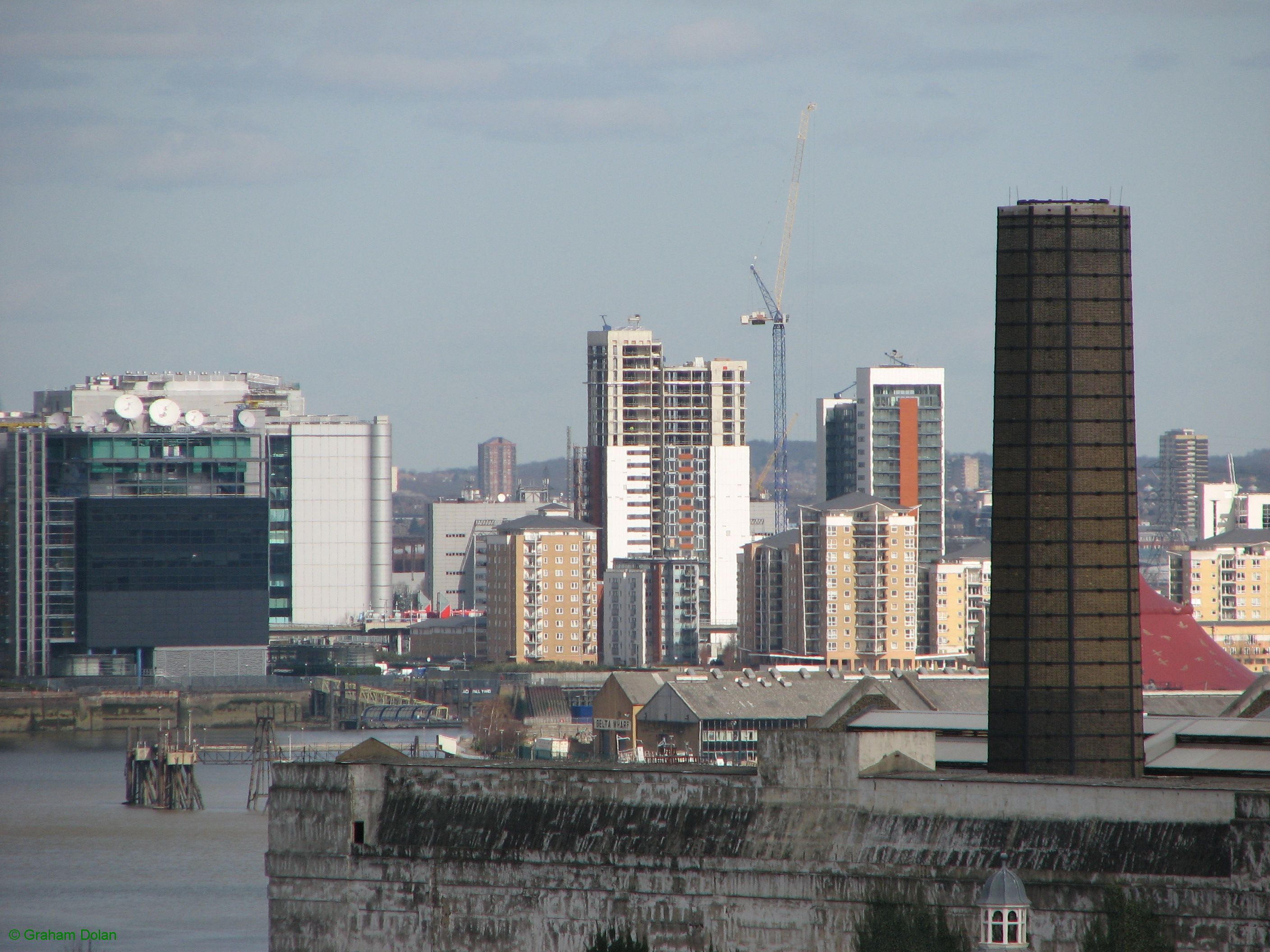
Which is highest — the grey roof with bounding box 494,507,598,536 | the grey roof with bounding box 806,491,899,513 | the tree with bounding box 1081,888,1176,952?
the grey roof with bounding box 806,491,899,513

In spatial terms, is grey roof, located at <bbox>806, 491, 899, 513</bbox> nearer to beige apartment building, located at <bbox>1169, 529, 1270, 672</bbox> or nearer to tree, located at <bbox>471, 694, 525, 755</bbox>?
tree, located at <bbox>471, 694, 525, 755</bbox>

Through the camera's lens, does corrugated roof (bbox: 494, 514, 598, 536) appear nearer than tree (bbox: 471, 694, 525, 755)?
No

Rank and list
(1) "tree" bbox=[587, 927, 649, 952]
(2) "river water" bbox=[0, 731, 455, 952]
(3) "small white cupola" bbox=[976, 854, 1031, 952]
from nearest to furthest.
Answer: (3) "small white cupola" bbox=[976, 854, 1031, 952] < (1) "tree" bbox=[587, 927, 649, 952] < (2) "river water" bbox=[0, 731, 455, 952]

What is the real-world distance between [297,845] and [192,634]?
384 feet

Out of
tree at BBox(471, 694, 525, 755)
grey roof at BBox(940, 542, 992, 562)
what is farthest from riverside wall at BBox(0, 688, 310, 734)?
grey roof at BBox(940, 542, 992, 562)

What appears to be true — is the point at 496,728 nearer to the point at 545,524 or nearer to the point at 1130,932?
the point at 545,524

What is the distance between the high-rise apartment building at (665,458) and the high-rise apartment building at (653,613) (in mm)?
5216

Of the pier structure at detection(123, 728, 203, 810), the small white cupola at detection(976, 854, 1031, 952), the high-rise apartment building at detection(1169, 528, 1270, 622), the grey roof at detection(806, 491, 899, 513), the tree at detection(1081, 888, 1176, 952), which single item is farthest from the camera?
the high-rise apartment building at detection(1169, 528, 1270, 622)

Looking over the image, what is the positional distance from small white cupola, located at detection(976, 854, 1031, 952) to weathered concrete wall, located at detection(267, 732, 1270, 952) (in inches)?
121

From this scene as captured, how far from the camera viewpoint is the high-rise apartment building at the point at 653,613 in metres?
178

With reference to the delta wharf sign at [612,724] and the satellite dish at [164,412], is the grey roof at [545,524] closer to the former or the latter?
the satellite dish at [164,412]

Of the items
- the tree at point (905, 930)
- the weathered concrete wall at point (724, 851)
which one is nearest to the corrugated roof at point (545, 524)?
the weathered concrete wall at point (724, 851)

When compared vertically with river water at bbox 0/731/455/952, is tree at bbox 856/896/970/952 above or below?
above

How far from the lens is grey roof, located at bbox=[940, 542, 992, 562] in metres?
168
